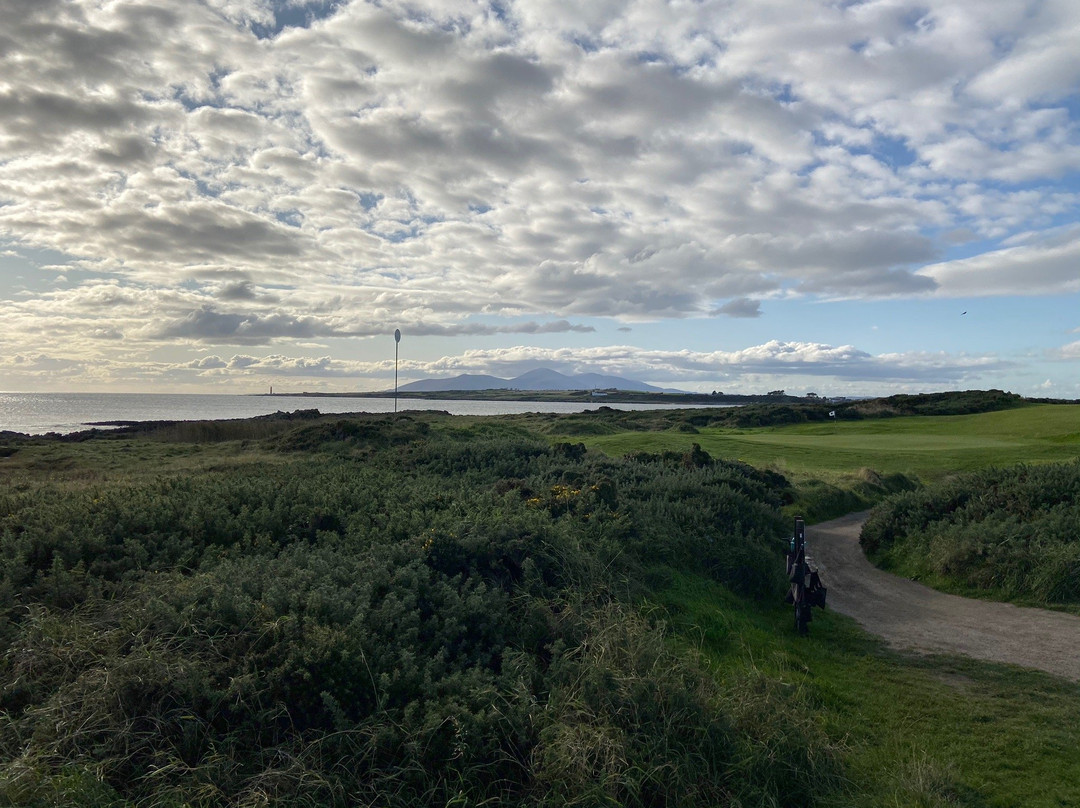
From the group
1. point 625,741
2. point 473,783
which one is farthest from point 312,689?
point 625,741

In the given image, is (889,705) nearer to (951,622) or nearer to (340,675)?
(951,622)

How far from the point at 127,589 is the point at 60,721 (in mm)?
2496

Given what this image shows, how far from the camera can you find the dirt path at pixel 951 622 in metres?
8.22

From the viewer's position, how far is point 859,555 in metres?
14.1

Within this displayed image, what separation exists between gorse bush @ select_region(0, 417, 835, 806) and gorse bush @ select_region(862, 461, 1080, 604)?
631 cm

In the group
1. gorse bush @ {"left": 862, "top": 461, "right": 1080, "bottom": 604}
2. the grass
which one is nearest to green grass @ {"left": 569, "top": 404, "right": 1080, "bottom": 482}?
gorse bush @ {"left": 862, "top": 461, "right": 1080, "bottom": 604}

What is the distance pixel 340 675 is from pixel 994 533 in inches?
434

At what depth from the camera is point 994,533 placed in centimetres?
Answer: 1148

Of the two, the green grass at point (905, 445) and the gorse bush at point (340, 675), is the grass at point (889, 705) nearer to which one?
the gorse bush at point (340, 675)

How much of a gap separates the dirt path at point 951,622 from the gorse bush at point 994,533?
1.69ft

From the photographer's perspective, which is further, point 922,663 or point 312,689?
→ point 922,663

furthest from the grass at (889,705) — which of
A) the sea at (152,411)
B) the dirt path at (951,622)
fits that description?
the sea at (152,411)

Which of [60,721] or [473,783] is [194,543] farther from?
[473,783]

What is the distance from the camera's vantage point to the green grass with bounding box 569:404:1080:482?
80.6ft
